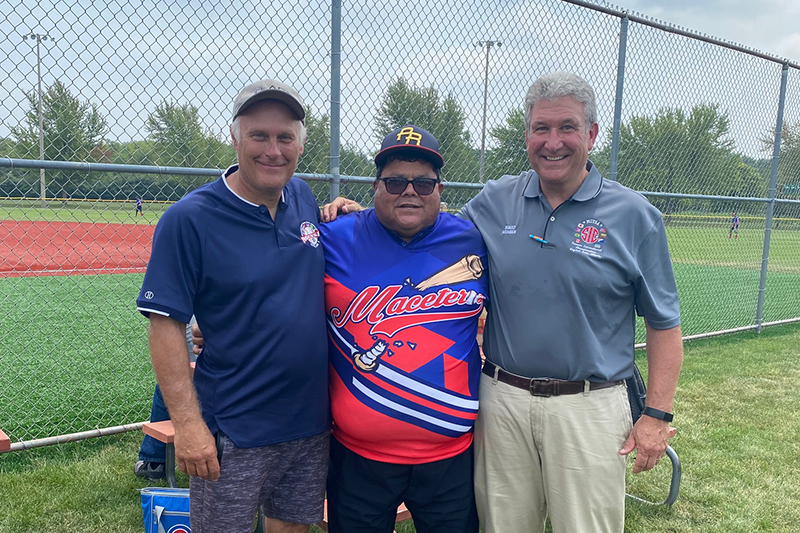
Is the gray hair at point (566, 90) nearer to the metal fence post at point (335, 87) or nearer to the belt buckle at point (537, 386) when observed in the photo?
the belt buckle at point (537, 386)

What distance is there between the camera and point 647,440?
2322 millimetres

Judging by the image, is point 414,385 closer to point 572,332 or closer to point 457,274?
point 457,274

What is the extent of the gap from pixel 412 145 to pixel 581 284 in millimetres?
873

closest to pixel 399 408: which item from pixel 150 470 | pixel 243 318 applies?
pixel 243 318

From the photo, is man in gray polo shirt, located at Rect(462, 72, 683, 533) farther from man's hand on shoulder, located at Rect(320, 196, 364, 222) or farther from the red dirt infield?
the red dirt infield

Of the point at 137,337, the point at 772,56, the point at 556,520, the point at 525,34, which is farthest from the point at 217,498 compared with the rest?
the point at 772,56

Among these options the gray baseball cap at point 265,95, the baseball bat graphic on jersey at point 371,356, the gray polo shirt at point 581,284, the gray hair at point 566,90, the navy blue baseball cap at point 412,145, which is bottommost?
the baseball bat graphic on jersey at point 371,356

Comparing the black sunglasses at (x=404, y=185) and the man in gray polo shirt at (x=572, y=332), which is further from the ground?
the black sunglasses at (x=404, y=185)

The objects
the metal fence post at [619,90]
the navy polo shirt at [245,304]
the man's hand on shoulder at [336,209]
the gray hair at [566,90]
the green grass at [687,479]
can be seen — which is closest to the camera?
the navy polo shirt at [245,304]

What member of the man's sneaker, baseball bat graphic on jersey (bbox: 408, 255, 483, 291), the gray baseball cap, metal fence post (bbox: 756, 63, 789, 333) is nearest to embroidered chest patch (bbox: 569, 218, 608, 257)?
baseball bat graphic on jersey (bbox: 408, 255, 483, 291)

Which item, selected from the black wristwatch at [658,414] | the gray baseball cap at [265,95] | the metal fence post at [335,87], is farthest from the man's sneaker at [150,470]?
the black wristwatch at [658,414]

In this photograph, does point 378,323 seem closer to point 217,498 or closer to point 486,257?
point 486,257

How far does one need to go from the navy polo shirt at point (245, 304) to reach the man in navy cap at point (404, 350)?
0.51 feet

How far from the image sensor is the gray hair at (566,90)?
2.28 m
